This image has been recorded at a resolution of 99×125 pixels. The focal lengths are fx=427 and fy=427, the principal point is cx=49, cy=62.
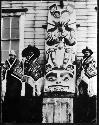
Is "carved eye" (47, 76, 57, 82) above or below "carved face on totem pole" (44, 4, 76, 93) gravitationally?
below

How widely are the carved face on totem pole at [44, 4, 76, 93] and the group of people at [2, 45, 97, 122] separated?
0.67 ft

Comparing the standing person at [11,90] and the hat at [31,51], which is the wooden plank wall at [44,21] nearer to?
the hat at [31,51]

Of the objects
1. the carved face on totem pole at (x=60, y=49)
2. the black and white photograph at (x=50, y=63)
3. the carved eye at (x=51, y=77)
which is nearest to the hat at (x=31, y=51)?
the black and white photograph at (x=50, y=63)

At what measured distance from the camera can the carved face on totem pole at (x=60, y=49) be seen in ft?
29.7

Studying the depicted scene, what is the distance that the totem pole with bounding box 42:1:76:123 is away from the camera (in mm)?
9016

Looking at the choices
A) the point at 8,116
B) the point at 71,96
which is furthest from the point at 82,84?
the point at 8,116

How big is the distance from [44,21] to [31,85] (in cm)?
141

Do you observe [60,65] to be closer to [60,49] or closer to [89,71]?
[60,49]

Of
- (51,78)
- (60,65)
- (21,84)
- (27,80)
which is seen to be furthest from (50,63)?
(21,84)

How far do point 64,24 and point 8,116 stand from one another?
2297 millimetres

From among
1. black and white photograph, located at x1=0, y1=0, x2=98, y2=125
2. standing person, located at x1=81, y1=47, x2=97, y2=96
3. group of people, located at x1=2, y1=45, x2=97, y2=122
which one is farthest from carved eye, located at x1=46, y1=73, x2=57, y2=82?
standing person, located at x1=81, y1=47, x2=97, y2=96

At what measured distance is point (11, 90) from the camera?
912cm

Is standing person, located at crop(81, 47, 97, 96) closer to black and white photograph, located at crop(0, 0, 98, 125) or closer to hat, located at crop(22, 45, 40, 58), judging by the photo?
black and white photograph, located at crop(0, 0, 98, 125)

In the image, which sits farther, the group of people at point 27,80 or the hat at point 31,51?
the hat at point 31,51
